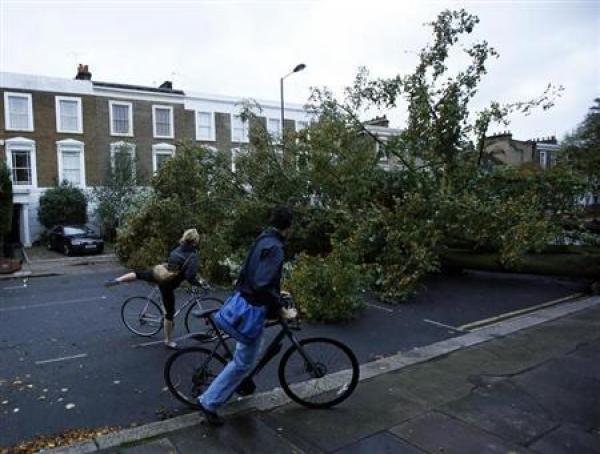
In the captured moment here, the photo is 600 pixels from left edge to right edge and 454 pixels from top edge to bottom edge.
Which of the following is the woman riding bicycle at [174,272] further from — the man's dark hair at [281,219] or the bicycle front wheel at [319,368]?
the man's dark hair at [281,219]

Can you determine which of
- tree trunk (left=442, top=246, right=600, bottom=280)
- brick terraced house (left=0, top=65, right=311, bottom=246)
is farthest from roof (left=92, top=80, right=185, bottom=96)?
tree trunk (left=442, top=246, right=600, bottom=280)

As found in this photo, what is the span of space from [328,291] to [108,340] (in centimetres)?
356

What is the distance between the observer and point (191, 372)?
14.9ft

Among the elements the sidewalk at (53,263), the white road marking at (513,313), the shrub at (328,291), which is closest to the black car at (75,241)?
the sidewalk at (53,263)

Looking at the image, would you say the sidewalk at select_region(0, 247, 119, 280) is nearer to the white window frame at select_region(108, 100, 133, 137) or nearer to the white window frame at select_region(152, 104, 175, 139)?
the white window frame at select_region(108, 100, 133, 137)

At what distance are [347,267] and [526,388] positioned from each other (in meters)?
4.01

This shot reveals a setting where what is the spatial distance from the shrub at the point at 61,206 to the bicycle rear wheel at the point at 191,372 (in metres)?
24.9

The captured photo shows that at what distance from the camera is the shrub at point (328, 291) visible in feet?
26.6

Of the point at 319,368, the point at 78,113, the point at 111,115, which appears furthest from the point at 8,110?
the point at 319,368

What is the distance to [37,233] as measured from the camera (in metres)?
27.3

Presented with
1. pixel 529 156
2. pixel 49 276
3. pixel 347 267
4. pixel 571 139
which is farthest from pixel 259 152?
pixel 571 139

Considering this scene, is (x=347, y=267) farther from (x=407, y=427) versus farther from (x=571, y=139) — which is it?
(x=571, y=139)

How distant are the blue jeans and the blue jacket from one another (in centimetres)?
37

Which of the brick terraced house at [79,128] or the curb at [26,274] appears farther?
the brick terraced house at [79,128]
